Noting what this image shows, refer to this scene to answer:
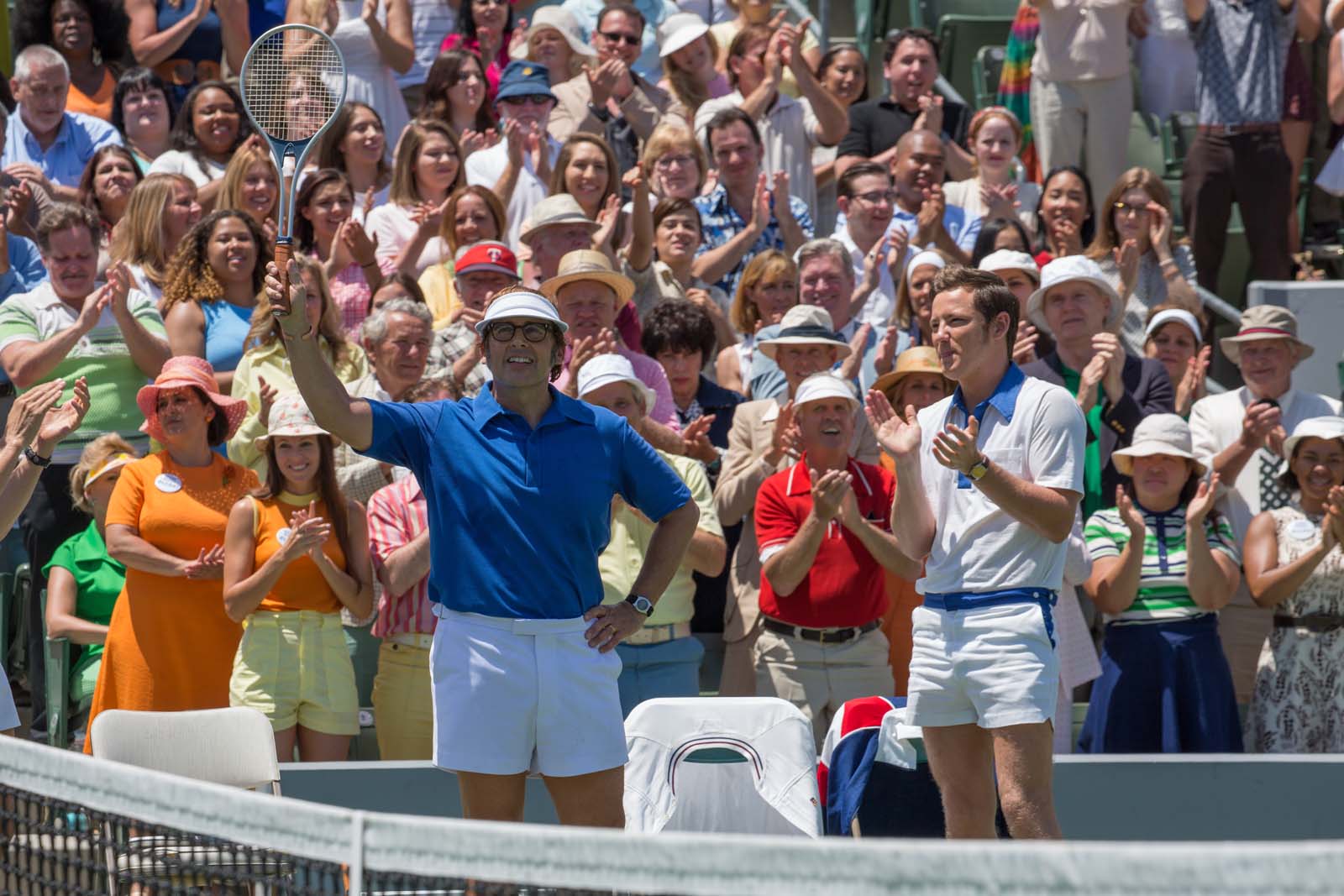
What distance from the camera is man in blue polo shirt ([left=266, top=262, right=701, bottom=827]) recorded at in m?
5.11

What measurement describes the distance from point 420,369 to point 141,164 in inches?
123

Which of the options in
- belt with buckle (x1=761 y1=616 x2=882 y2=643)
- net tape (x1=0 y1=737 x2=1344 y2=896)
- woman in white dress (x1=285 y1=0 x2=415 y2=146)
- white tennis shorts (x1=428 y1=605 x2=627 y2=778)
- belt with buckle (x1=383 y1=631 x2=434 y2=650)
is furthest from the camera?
woman in white dress (x1=285 y1=0 x2=415 y2=146)

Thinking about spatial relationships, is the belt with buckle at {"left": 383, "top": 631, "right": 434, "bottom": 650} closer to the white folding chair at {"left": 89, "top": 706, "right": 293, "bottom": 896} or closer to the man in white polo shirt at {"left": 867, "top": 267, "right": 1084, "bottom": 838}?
the white folding chair at {"left": 89, "top": 706, "right": 293, "bottom": 896}

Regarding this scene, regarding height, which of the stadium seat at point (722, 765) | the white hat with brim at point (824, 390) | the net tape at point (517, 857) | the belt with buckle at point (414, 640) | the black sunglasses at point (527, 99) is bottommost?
the stadium seat at point (722, 765)

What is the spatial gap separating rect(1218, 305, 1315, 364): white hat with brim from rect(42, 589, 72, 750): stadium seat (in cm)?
545

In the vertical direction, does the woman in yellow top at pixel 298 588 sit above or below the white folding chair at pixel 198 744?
above

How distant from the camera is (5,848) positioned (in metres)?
4.04

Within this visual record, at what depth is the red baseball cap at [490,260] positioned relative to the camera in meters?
8.46

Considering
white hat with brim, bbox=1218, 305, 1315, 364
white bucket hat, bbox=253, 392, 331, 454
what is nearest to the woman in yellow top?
white bucket hat, bbox=253, 392, 331, 454

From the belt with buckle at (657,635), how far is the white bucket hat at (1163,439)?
1987 mm

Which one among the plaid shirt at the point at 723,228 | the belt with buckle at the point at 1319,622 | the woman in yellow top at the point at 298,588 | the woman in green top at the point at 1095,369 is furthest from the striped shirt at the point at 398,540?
the belt with buckle at the point at 1319,622

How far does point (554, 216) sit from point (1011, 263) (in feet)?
7.15

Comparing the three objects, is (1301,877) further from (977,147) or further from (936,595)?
(977,147)

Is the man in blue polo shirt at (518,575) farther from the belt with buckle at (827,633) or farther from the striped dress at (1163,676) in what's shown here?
the striped dress at (1163,676)
